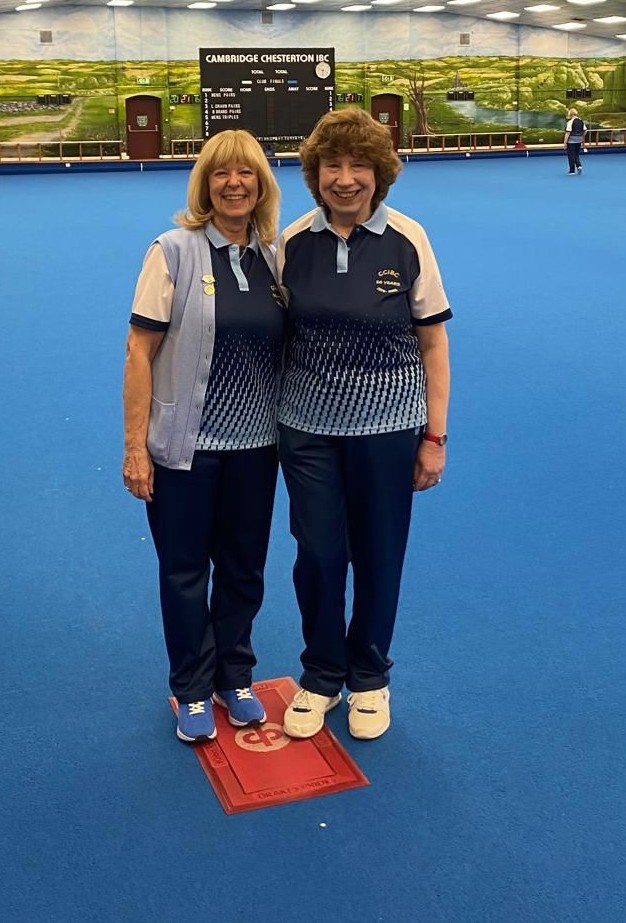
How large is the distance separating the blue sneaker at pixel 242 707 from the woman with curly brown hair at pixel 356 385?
94 mm

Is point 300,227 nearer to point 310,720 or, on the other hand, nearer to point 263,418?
point 263,418

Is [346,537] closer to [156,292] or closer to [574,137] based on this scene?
[156,292]

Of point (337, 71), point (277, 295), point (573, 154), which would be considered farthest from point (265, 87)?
point (277, 295)

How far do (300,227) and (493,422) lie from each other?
3.53 meters

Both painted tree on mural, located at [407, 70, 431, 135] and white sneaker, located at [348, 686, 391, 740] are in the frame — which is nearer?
white sneaker, located at [348, 686, 391, 740]

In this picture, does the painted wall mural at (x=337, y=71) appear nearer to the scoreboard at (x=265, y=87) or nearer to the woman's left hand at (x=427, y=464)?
the scoreboard at (x=265, y=87)

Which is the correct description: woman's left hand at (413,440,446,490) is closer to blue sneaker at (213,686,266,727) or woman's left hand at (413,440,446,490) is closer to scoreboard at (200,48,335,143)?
blue sneaker at (213,686,266,727)

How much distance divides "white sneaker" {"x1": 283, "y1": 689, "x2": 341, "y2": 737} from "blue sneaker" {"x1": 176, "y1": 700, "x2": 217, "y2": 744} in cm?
23

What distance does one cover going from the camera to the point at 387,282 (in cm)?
278

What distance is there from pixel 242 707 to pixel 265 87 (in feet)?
95.9

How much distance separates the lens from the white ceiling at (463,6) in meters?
29.7

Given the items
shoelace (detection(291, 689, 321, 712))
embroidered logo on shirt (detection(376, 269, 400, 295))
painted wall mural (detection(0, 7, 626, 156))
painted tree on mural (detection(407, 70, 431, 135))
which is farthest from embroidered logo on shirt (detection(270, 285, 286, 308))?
painted tree on mural (detection(407, 70, 431, 135))

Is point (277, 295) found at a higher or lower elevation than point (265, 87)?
lower

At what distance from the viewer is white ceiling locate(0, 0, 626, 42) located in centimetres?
Result: 2966
